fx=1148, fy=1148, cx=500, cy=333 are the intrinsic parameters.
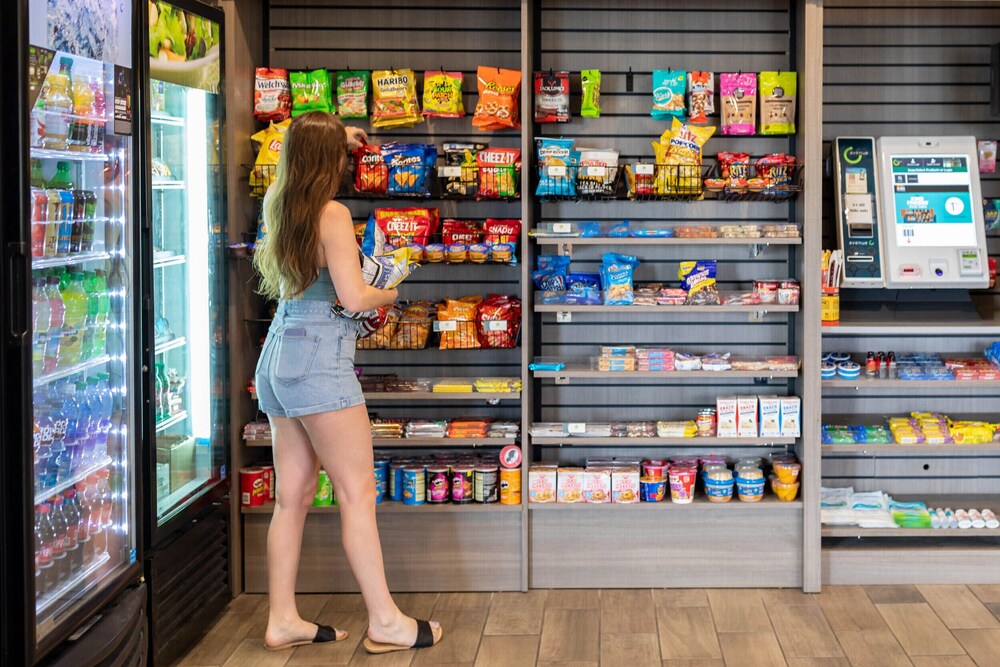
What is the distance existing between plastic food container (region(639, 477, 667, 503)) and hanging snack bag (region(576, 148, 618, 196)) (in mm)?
1258

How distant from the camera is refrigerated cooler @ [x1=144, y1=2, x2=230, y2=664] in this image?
4004 mm

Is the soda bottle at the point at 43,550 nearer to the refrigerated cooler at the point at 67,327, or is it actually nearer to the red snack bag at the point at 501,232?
the refrigerated cooler at the point at 67,327

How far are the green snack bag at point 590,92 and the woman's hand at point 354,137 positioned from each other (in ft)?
3.26

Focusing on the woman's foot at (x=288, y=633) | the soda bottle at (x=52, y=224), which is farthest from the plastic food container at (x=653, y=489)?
the soda bottle at (x=52, y=224)

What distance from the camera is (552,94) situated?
5.01m

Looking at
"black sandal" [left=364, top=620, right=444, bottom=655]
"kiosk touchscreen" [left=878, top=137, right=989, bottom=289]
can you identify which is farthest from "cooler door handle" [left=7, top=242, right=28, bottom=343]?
"kiosk touchscreen" [left=878, top=137, right=989, bottom=289]

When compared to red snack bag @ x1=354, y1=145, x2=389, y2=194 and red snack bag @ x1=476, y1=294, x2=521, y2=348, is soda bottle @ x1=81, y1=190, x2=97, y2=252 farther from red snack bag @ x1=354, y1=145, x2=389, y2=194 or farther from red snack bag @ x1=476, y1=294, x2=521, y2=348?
red snack bag @ x1=476, y1=294, x2=521, y2=348

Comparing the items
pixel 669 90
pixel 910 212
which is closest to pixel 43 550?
pixel 669 90

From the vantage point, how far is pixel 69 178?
10.9 ft

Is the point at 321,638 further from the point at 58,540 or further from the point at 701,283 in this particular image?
the point at 701,283

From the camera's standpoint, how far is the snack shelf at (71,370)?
3.17 m

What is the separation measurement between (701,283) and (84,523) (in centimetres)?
271

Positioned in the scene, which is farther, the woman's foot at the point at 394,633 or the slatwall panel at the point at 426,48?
the slatwall panel at the point at 426,48

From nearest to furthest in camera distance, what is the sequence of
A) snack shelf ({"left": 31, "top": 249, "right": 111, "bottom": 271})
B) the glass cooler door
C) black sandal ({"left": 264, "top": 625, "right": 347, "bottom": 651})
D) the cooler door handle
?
the cooler door handle
snack shelf ({"left": 31, "top": 249, "right": 111, "bottom": 271})
the glass cooler door
black sandal ({"left": 264, "top": 625, "right": 347, "bottom": 651})
